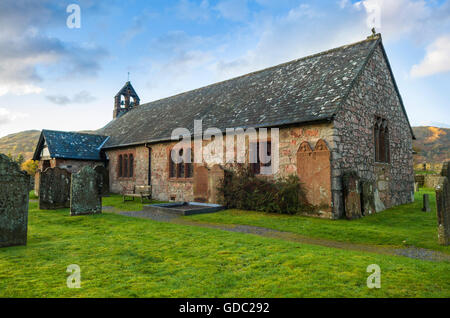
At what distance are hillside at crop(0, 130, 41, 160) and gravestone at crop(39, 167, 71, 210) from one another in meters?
84.6

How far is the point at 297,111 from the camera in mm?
11211

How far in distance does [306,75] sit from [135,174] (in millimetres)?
12433

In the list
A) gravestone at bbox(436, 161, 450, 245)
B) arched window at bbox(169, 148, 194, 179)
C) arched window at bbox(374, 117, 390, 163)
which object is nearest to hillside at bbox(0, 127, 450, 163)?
arched window at bbox(374, 117, 390, 163)

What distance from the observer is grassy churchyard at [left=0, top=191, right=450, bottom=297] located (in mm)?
3434

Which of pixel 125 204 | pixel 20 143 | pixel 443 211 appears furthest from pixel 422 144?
pixel 20 143

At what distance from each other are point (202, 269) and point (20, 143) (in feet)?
410

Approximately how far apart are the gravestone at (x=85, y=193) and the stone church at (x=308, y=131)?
4.69 m

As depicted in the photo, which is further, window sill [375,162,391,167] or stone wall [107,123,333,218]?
window sill [375,162,391,167]

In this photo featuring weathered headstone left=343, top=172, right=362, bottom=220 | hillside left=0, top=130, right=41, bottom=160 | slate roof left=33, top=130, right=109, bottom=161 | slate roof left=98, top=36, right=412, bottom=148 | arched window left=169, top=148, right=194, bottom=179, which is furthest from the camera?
hillside left=0, top=130, right=41, bottom=160

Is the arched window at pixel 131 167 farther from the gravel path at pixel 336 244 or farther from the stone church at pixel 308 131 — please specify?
the gravel path at pixel 336 244

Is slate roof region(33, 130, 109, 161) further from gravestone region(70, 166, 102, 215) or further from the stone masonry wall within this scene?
the stone masonry wall

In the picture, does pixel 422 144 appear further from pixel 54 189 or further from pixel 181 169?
pixel 54 189

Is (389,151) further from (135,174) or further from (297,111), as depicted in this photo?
(135,174)
